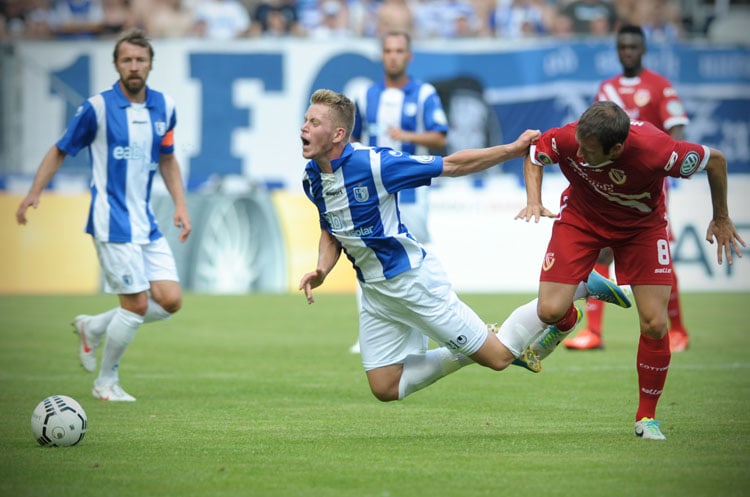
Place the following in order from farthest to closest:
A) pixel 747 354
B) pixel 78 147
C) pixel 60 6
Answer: pixel 60 6 → pixel 747 354 → pixel 78 147

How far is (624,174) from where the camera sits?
6746 mm

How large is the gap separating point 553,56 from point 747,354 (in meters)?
9.47

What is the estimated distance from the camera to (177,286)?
871 centimetres

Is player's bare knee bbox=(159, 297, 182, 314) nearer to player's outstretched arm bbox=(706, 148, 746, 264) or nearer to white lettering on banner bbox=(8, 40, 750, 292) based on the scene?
player's outstretched arm bbox=(706, 148, 746, 264)

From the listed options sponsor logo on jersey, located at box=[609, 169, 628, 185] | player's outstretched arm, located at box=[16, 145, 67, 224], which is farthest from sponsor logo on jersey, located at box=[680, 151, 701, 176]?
player's outstretched arm, located at box=[16, 145, 67, 224]

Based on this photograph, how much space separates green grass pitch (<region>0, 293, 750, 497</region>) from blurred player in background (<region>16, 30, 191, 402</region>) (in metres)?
0.61

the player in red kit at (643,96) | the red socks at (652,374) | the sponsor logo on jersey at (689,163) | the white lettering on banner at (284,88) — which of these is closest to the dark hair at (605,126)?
the sponsor logo on jersey at (689,163)

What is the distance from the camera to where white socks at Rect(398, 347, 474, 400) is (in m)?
7.21

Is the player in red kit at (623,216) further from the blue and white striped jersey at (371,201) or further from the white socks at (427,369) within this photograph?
the blue and white striped jersey at (371,201)

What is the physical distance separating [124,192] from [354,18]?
1355 cm

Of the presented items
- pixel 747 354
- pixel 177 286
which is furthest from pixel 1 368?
pixel 747 354

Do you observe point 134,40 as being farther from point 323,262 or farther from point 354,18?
point 354,18

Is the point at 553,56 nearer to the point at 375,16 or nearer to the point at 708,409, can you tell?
the point at 375,16

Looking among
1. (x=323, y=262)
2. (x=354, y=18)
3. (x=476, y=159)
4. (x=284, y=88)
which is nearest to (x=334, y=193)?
(x=323, y=262)
